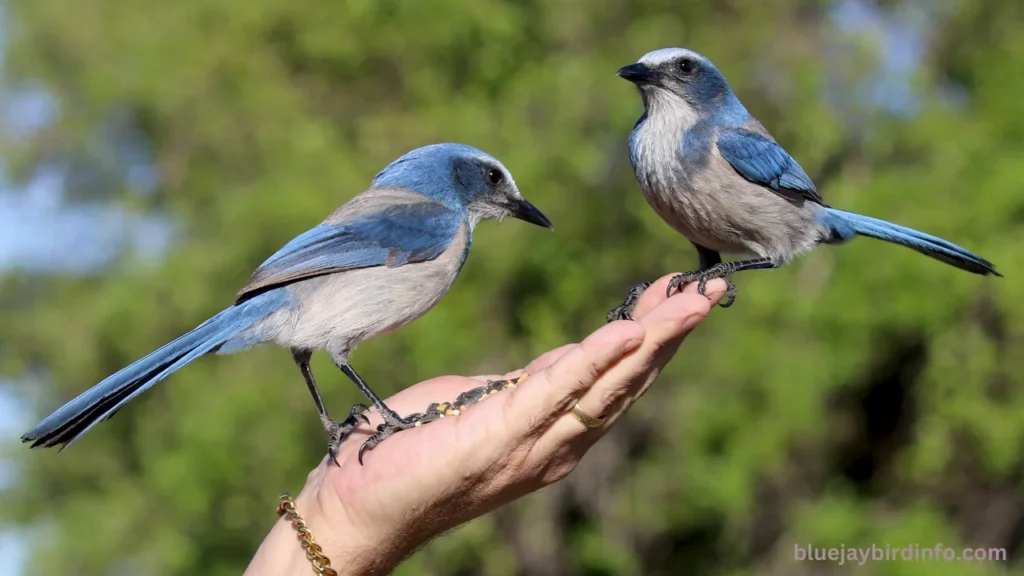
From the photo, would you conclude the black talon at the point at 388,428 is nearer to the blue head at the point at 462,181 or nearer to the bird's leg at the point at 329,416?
the bird's leg at the point at 329,416

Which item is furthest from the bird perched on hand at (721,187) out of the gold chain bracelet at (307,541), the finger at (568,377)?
the gold chain bracelet at (307,541)

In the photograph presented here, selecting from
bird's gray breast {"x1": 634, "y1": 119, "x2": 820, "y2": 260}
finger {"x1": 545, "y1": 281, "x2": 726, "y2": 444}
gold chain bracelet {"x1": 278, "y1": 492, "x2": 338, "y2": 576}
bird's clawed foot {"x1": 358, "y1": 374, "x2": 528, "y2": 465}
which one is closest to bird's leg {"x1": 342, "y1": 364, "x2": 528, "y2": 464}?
bird's clawed foot {"x1": 358, "y1": 374, "x2": 528, "y2": 465}

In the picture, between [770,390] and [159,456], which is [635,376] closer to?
[770,390]

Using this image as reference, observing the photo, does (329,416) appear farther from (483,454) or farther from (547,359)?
(483,454)

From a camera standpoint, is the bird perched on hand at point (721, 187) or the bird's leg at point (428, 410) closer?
the bird's leg at point (428, 410)

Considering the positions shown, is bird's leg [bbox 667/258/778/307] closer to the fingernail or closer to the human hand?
the human hand

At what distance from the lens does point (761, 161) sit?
450 cm

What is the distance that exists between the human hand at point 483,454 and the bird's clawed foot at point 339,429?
8 centimetres

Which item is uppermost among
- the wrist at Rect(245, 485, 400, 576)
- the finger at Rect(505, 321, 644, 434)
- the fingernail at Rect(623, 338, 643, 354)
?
the wrist at Rect(245, 485, 400, 576)

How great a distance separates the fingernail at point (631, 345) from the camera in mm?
3375

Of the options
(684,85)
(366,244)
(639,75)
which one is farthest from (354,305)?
(684,85)

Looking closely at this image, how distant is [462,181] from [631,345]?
1.79 m

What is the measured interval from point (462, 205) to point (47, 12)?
12.5m

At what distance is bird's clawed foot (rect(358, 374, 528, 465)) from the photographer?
4133mm
